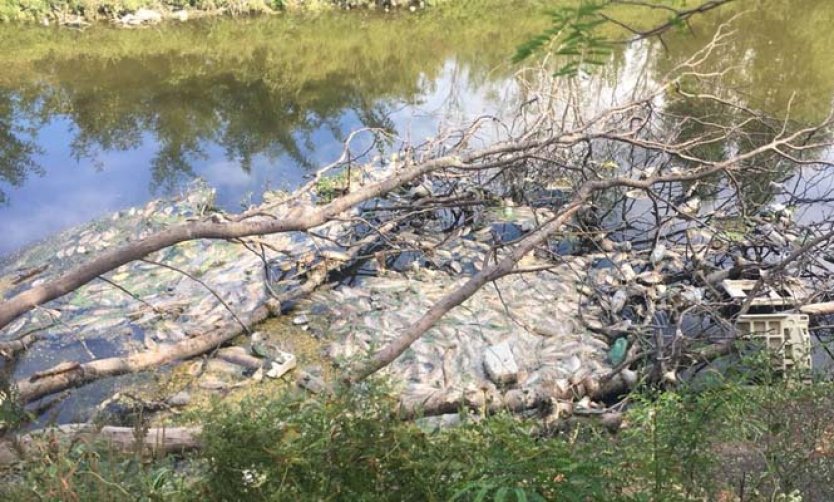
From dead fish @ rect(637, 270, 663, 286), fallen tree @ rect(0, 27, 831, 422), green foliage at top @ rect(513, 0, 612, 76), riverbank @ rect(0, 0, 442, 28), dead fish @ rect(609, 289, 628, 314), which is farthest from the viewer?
riverbank @ rect(0, 0, 442, 28)

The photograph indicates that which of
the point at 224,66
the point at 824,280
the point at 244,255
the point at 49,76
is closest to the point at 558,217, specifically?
the point at 824,280

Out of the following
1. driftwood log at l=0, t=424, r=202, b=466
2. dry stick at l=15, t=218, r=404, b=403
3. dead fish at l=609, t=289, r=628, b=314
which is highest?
driftwood log at l=0, t=424, r=202, b=466

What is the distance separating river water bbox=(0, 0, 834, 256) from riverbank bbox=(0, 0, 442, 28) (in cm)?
44

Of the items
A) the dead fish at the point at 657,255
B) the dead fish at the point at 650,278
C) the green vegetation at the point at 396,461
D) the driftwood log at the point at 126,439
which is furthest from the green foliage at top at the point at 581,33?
the dead fish at the point at 657,255

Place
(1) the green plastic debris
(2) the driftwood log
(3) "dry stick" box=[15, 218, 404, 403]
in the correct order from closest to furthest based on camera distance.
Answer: (2) the driftwood log → (3) "dry stick" box=[15, 218, 404, 403] → (1) the green plastic debris

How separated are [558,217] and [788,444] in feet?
7.05

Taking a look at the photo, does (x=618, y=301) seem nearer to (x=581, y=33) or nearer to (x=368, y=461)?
(x=368, y=461)

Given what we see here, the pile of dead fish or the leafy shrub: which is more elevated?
the leafy shrub

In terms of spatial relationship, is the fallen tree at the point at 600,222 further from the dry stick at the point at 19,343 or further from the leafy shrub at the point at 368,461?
the leafy shrub at the point at 368,461

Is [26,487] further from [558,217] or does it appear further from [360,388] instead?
[558,217]

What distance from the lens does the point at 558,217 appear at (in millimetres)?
4125

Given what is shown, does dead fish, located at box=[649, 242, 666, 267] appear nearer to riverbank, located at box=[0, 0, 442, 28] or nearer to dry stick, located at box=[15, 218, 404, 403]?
dry stick, located at box=[15, 218, 404, 403]

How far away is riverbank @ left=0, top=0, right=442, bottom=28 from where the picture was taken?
512 inches

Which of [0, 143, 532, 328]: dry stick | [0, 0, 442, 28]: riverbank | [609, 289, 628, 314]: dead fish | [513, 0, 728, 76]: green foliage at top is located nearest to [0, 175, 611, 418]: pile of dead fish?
[609, 289, 628, 314]: dead fish
